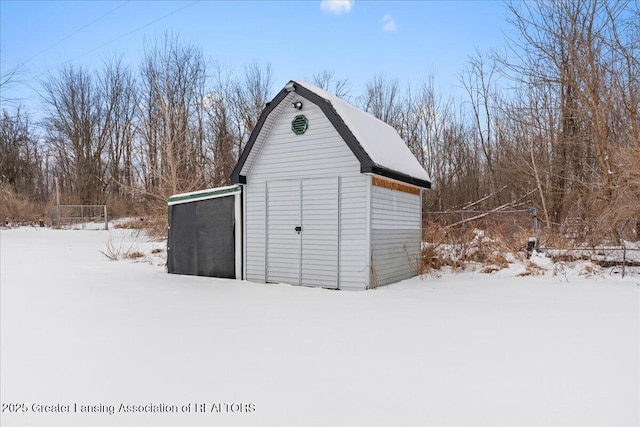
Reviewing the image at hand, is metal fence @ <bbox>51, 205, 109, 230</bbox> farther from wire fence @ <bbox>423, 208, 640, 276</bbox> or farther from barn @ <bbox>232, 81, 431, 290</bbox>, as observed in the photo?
wire fence @ <bbox>423, 208, 640, 276</bbox>

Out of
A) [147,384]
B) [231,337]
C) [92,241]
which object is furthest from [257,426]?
[92,241]

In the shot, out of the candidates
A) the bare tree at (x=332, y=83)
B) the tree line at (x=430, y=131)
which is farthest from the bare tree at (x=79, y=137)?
the bare tree at (x=332, y=83)

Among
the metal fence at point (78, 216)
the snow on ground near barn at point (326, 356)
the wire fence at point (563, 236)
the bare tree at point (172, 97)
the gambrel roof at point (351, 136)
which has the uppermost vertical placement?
the bare tree at point (172, 97)

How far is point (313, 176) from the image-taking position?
863 cm

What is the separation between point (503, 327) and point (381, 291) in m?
2.97

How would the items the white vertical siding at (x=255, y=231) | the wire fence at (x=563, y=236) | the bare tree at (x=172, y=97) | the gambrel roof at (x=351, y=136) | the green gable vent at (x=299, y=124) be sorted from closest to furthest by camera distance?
the gambrel roof at (x=351, y=136) < the green gable vent at (x=299, y=124) < the white vertical siding at (x=255, y=231) < the wire fence at (x=563, y=236) < the bare tree at (x=172, y=97)

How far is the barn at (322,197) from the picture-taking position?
8.09 meters

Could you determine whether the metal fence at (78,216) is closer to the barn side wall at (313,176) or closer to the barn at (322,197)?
the barn side wall at (313,176)

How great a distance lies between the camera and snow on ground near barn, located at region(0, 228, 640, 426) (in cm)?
290

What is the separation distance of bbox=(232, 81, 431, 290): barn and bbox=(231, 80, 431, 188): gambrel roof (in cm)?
2

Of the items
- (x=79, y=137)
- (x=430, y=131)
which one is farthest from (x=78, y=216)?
(x=430, y=131)

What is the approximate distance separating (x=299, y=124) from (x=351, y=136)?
1.44m

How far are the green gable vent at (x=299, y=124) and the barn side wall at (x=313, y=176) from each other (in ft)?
0.31

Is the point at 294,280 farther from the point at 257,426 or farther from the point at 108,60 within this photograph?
the point at 108,60
